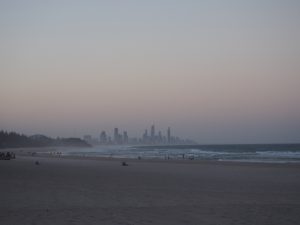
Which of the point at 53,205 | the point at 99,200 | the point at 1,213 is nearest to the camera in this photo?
the point at 1,213

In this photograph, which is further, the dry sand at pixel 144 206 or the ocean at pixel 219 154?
the ocean at pixel 219 154

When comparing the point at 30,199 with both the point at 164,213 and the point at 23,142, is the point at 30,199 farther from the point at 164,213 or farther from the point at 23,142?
the point at 23,142

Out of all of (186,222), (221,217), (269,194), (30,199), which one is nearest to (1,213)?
(30,199)

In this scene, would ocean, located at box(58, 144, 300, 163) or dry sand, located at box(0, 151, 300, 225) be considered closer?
dry sand, located at box(0, 151, 300, 225)

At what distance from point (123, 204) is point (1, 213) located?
3.63 m

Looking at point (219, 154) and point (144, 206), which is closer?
point (144, 206)

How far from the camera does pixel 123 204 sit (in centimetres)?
1359

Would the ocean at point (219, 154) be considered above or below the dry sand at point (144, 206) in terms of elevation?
above

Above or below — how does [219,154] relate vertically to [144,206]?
above

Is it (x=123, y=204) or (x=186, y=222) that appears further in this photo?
(x=123, y=204)

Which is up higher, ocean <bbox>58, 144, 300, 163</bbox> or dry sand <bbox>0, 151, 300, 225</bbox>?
ocean <bbox>58, 144, 300, 163</bbox>

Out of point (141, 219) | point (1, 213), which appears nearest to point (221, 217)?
point (141, 219)

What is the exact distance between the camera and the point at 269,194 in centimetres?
1711

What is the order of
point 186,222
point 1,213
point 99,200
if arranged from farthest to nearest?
point 99,200
point 1,213
point 186,222
